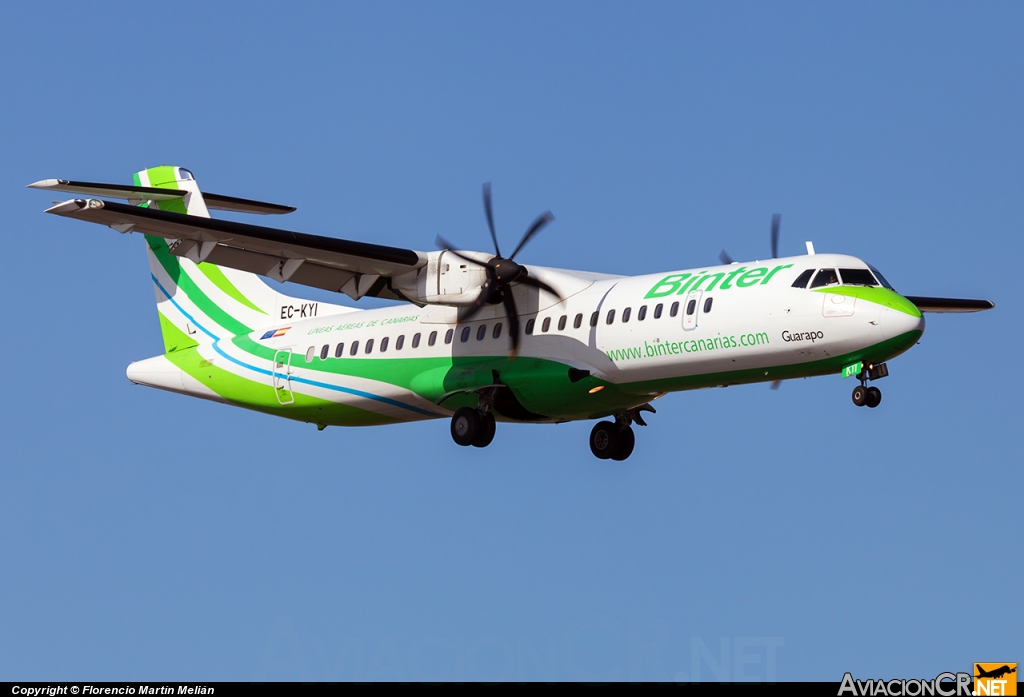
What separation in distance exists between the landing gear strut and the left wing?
2125mm

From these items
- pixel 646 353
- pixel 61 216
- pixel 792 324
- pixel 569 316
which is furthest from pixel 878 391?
pixel 61 216

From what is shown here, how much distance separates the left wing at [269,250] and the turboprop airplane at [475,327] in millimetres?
30

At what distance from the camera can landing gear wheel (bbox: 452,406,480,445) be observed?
23047 mm

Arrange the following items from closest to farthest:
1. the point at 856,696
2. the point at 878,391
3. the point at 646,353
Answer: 1. the point at 856,696
2. the point at 878,391
3. the point at 646,353

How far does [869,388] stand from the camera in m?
19.8

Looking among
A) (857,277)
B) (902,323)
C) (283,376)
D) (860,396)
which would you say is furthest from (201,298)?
(902,323)

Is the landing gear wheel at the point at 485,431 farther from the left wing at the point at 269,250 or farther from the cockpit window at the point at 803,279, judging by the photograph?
the cockpit window at the point at 803,279

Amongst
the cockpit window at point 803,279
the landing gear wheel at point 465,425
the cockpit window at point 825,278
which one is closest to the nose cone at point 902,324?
the cockpit window at point 825,278

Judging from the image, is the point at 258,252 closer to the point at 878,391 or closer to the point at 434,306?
the point at 434,306

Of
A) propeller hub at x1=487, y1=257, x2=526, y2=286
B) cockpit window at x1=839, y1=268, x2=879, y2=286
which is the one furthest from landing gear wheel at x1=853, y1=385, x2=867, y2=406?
propeller hub at x1=487, y1=257, x2=526, y2=286

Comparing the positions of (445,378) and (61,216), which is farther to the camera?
(445,378)

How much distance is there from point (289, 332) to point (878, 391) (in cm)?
1049

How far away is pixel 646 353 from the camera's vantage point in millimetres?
21656

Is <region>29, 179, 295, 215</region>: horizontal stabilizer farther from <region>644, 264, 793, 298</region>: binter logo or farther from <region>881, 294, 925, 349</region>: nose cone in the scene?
<region>881, 294, 925, 349</region>: nose cone
